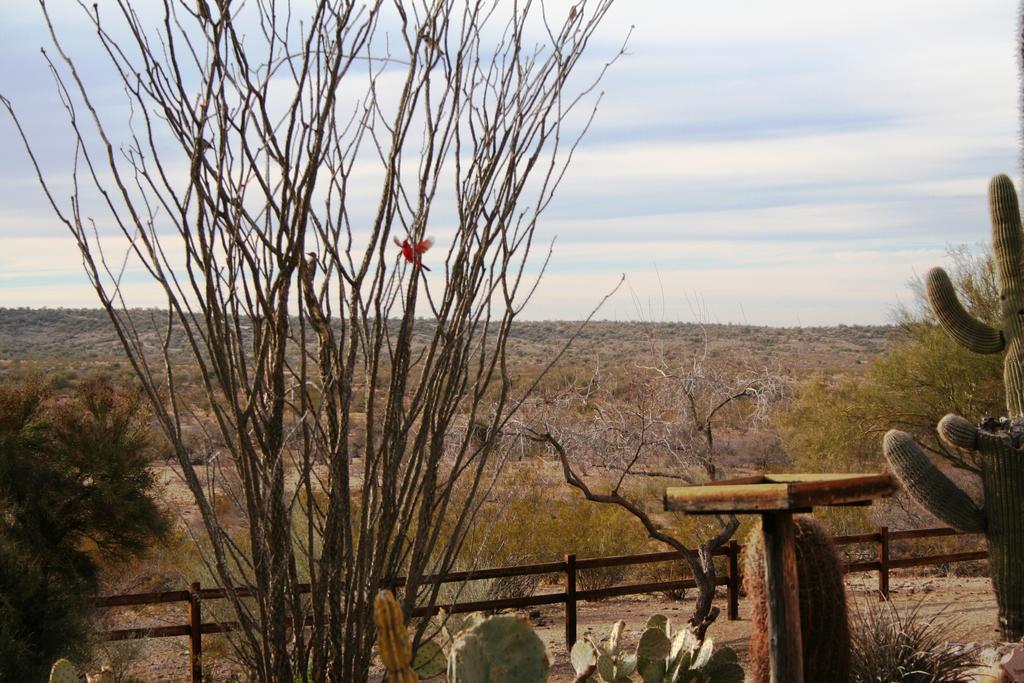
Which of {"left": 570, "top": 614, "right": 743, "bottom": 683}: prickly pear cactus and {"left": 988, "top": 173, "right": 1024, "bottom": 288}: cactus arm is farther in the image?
{"left": 988, "top": 173, "right": 1024, "bottom": 288}: cactus arm

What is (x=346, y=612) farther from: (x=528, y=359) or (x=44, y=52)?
(x=528, y=359)

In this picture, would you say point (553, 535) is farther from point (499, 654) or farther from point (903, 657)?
point (499, 654)

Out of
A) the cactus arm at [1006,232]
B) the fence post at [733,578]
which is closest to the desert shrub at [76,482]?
the fence post at [733,578]

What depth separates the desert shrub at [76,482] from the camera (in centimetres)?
801

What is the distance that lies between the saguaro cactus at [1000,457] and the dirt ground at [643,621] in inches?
25.0

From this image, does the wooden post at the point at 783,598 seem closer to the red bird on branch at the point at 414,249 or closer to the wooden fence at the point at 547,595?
the red bird on branch at the point at 414,249

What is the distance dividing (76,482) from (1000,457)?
8053mm

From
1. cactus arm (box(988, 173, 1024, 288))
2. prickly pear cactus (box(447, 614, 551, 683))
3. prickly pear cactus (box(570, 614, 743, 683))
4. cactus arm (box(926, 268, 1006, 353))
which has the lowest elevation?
prickly pear cactus (box(570, 614, 743, 683))

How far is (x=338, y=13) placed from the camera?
2936 mm

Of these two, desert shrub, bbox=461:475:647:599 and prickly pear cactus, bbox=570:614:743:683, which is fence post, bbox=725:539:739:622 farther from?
prickly pear cactus, bbox=570:614:743:683

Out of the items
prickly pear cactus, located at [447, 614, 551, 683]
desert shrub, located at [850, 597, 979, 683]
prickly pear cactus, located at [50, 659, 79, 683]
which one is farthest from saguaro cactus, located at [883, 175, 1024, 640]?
prickly pear cactus, located at [50, 659, 79, 683]

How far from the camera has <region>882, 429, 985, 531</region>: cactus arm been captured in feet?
31.5

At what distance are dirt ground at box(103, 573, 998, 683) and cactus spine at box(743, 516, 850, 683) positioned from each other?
1.78m

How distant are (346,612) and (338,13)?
1683 mm
